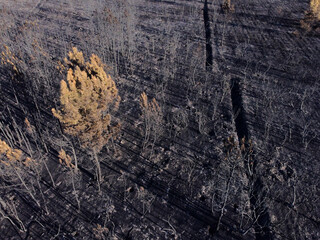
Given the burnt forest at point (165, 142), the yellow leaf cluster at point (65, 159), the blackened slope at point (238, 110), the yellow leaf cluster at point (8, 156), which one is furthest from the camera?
the blackened slope at point (238, 110)

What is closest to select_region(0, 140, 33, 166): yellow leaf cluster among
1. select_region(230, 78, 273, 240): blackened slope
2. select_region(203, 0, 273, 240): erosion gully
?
select_region(203, 0, 273, 240): erosion gully

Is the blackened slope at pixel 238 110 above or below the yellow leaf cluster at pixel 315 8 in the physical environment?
below

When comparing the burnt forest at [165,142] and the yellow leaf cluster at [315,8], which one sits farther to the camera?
the yellow leaf cluster at [315,8]

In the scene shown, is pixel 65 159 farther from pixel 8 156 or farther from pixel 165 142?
pixel 165 142

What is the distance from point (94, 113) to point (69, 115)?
2.86 feet

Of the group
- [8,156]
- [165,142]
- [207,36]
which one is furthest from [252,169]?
[207,36]

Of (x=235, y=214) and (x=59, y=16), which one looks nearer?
(x=235, y=214)

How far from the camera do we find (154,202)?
31.7 ft

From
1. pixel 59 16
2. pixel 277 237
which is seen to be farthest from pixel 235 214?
pixel 59 16

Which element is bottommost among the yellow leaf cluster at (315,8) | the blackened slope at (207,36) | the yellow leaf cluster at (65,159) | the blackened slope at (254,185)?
the blackened slope at (254,185)

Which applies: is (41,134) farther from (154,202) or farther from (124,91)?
(154,202)

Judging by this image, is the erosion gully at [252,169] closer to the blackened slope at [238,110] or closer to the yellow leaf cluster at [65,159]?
the blackened slope at [238,110]

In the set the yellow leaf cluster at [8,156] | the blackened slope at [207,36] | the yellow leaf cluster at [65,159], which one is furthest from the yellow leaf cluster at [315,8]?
the yellow leaf cluster at [8,156]

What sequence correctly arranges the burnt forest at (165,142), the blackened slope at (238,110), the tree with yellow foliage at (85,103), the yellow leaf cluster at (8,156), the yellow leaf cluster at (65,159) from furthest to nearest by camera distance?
the blackened slope at (238,110)
the yellow leaf cluster at (65,159)
the yellow leaf cluster at (8,156)
the burnt forest at (165,142)
the tree with yellow foliage at (85,103)
